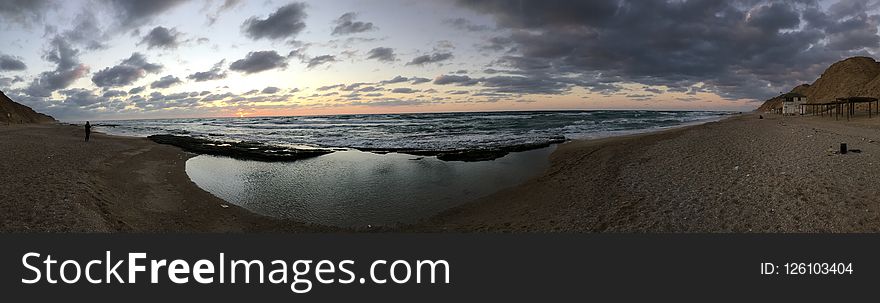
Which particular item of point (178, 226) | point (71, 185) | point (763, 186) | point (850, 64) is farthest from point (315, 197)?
point (850, 64)

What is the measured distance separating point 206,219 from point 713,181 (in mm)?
14361

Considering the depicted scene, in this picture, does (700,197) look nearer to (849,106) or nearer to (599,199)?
(599,199)

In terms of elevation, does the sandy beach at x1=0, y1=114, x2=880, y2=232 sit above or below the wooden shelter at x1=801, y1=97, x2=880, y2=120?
below

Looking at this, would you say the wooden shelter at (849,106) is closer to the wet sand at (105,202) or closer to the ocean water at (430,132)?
the ocean water at (430,132)

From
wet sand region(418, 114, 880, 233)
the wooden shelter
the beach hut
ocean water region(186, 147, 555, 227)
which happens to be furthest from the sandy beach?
the beach hut

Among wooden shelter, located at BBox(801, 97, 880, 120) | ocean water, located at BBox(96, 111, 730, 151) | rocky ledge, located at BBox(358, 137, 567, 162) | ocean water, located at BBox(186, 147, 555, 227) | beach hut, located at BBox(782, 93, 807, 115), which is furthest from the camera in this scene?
beach hut, located at BBox(782, 93, 807, 115)

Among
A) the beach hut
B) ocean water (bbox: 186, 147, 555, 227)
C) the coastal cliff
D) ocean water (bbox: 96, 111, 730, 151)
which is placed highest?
the coastal cliff

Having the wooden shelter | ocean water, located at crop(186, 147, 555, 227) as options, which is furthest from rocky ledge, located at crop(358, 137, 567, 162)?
the wooden shelter

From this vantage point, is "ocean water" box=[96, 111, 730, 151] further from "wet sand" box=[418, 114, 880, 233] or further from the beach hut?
"wet sand" box=[418, 114, 880, 233]

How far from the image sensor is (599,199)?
10.5m

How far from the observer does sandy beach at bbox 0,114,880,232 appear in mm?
8172

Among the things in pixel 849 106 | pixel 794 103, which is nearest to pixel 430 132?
pixel 849 106

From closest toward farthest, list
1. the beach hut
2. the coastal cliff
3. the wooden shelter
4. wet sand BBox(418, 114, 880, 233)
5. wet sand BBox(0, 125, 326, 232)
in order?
wet sand BBox(418, 114, 880, 233)
wet sand BBox(0, 125, 326, 232)
the wooden shelter
the beach hut
the coastal cliff

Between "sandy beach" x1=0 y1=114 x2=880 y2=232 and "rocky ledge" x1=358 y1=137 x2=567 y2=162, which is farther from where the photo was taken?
"rocky ledge" x1=358 y1=137 x2=567 y2=162
